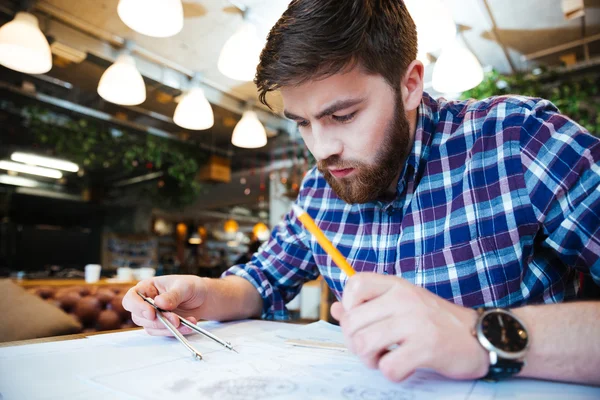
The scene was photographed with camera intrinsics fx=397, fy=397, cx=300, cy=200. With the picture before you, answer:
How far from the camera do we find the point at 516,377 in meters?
0.57

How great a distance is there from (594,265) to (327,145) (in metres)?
0.59

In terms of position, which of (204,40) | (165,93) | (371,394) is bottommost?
(371,394)

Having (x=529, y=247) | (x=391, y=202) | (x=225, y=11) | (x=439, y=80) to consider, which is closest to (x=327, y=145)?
(x=391, y=202)

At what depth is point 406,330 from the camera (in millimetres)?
523

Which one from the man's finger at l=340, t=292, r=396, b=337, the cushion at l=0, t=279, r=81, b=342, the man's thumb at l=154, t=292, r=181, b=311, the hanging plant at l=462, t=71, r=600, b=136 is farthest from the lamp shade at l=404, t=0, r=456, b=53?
the cushion at l=0, t=279, r=81, b=342

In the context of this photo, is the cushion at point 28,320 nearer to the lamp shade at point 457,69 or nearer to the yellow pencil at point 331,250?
the yellow pencil at point 331,250

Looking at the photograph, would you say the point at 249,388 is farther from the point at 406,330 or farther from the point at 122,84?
the point at 122,84

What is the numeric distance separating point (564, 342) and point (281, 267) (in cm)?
88

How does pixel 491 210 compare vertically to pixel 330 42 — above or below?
below

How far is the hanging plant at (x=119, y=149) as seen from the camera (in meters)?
4.84

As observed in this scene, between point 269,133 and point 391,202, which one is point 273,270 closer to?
point 391,202

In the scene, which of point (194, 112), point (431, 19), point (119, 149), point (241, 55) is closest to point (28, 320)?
point (241, 55)

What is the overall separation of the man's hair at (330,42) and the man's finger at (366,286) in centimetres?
54

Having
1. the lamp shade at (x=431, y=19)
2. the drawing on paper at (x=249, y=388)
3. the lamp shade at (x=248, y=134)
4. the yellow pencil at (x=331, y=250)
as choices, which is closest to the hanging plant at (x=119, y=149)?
the lamp shade at (x=248, y=134)
